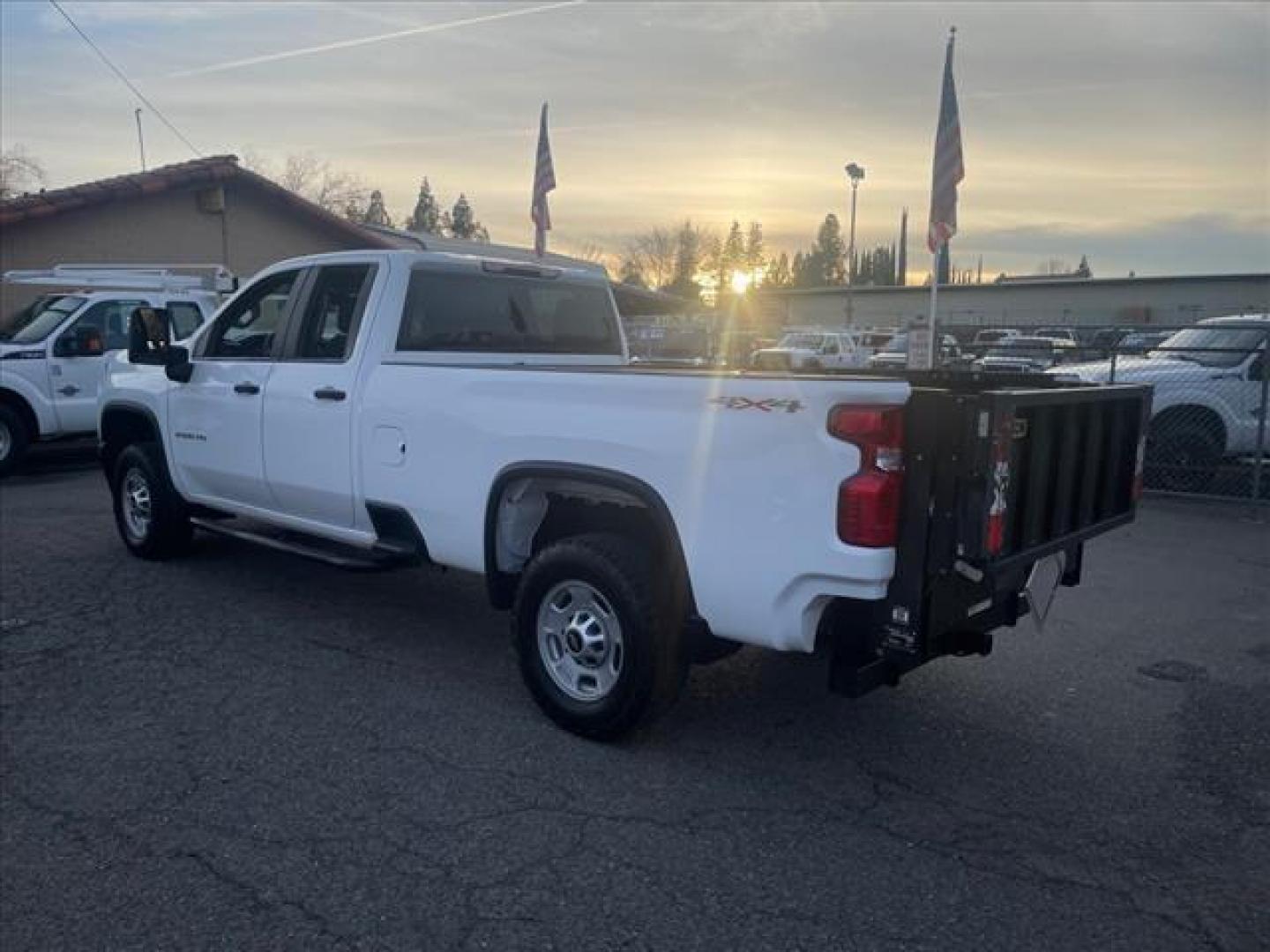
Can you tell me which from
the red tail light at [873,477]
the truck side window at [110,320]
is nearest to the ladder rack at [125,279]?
the truck side window at [110,320]

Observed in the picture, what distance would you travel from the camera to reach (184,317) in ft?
41.9

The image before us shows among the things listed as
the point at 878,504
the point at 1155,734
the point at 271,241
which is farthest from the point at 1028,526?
the point at 271,241

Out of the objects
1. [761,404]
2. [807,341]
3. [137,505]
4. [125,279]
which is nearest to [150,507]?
[137,505]

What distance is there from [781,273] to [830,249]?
7.55 meters

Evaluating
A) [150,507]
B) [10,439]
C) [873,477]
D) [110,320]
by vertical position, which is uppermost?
[110,320]

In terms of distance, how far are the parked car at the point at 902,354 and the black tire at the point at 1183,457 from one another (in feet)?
8.08

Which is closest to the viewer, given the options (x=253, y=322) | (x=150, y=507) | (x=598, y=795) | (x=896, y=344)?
(x=598, y=795)

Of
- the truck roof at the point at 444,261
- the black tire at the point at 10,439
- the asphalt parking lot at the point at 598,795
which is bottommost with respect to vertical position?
the asphalt parking lot at the point at 598,795

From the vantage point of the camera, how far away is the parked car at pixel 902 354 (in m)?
14.2

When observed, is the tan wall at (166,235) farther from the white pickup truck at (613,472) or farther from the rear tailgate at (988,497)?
the rear tailgate at (988,497)

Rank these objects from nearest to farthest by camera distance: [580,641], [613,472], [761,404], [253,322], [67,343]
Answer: [761,404], [613,472], [580,641], [253,322], [67,343]

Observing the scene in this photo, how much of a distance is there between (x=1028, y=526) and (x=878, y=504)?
0.78m

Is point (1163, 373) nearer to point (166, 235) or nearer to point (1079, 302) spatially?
point (166, 235)

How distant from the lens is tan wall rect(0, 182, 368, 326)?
17344 millimetres
